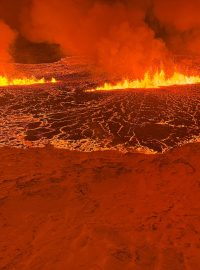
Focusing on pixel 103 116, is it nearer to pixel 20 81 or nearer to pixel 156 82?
pixel 156 82

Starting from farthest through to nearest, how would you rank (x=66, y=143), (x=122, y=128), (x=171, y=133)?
(x=122, y=128), (x=171, y=133), (x=66, y=143)

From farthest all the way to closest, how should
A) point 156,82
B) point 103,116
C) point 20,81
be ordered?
1. point 20,81
2. point 156,82
3. point 103,116

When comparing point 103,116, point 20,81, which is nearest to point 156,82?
point 103,116

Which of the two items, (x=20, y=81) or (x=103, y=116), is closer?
(x=103, y=116)

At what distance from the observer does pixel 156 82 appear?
12.8m

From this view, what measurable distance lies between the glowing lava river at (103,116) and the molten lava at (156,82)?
36mm

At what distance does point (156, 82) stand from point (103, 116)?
6.04 meters

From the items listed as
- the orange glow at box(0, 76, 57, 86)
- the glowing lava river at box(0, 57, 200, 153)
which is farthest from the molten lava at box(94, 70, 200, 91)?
the orange glow at box(0, 76, 57, 86)

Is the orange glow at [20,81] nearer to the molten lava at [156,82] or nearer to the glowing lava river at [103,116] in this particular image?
the glowing lava river at [103,116]

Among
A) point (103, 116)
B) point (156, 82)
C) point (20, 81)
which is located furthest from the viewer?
point (20, 81)

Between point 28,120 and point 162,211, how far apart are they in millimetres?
4775

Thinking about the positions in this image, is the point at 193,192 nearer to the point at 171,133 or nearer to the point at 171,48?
the point at 171,133

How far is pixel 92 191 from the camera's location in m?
3.69

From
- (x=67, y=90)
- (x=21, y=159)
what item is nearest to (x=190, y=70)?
(x=67, y=90)
